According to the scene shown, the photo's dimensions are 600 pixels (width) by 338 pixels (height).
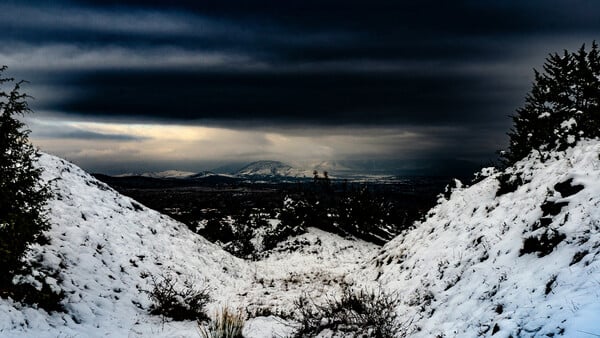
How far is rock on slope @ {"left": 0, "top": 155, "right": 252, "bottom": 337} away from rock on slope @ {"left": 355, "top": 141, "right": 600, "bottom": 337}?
661 centimetres

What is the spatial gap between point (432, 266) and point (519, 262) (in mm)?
3888

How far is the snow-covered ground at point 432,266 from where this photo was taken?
6.30m

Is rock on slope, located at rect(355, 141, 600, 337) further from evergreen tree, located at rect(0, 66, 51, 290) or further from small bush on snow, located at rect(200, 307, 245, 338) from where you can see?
evergreen tree, located at rect(0, 66, 51, 290)

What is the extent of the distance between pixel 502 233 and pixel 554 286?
3782 mm

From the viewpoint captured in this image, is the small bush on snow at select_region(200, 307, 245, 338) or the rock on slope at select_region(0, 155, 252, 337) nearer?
the small bush on snow at select_region(200, 307, 245, 338)

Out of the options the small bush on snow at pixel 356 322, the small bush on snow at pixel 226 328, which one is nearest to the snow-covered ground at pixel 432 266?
the small bush on snow at pixel 356 322

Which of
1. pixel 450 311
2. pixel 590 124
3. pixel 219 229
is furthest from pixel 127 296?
pixel 219 229

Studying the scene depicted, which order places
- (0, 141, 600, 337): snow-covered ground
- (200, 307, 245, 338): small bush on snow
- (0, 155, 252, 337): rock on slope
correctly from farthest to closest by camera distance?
(0, 155, 252, 337): rock on slope → (200, 307, 245, 338): small bush on snow → (0, 141, 600, 337): snow-covered ground

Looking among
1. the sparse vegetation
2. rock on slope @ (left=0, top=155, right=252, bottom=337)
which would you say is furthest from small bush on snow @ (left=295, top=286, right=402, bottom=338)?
the sparse vegetation

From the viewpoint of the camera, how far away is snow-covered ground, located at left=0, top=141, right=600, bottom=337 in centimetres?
630

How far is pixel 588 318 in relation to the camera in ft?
15.5

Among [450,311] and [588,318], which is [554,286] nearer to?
[588,318]

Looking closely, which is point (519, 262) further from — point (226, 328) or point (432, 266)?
point (226, 328)

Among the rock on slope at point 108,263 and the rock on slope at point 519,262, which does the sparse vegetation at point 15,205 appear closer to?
the rock on slope at point 108,263
